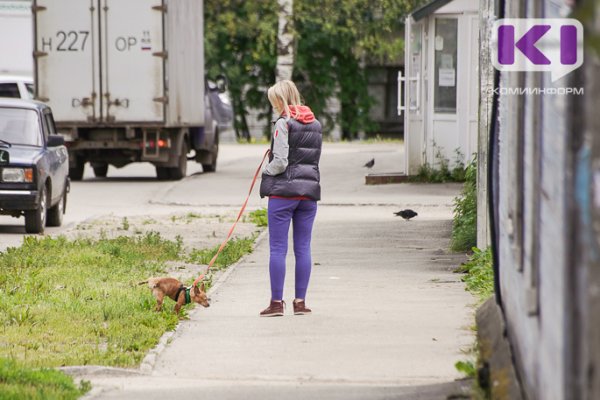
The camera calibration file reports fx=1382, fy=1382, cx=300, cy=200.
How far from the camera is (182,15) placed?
25.5 metres

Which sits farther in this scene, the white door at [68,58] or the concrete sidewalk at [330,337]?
the white door at [68,58]

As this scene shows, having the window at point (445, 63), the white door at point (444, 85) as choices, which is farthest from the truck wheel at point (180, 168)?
the window at point (445, 63)

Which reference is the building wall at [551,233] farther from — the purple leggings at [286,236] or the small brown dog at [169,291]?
the small brown dog at [169,291]

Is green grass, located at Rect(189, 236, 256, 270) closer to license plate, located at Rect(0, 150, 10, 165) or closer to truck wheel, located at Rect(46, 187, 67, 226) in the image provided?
license plate, located at Rect(0, 150, 10, 165)

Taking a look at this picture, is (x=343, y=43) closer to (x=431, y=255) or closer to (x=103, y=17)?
(x=103, y=17)

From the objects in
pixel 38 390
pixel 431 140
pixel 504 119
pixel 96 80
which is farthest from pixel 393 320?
pixel 96 80

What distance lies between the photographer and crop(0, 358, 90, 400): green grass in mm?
6809

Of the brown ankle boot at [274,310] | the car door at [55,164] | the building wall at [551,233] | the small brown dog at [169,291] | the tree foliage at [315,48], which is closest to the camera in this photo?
the building wall at [551,233]

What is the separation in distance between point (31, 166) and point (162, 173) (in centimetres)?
1024

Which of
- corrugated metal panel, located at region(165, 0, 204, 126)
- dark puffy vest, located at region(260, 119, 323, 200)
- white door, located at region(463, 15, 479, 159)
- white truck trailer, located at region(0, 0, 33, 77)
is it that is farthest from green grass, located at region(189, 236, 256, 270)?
white truck trailer, located at region(0, 0, 33, 77)

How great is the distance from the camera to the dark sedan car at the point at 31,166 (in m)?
15.9

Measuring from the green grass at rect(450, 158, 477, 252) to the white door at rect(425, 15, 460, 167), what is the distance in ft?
26.7

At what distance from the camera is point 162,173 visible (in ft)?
85.9

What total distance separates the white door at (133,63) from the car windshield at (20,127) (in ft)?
24.9
